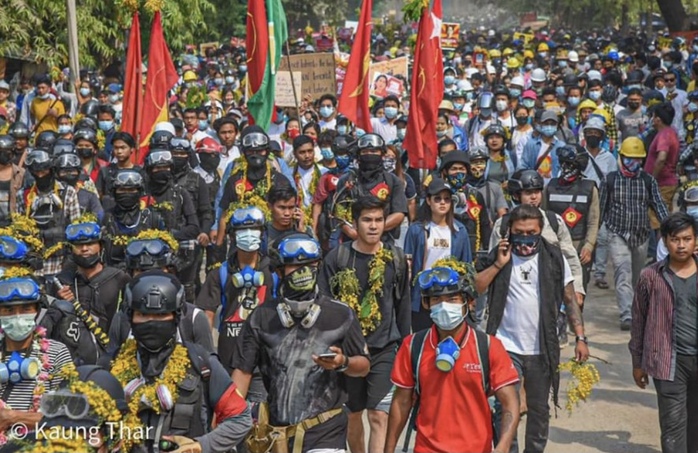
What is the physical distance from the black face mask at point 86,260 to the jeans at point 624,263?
6.09 m

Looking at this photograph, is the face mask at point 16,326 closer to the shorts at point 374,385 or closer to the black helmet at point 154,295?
the black helmet at point 154,295

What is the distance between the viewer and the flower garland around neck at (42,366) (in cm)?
589

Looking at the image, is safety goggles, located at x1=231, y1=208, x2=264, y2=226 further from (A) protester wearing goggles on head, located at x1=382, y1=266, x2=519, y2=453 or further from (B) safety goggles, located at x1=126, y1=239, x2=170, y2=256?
(A) protester wearing goggles on head, located at x1=382, y1=266, x2=519, y2=453

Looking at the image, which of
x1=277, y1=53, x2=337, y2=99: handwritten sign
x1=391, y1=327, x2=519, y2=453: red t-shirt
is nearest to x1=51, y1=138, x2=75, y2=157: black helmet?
x1=391, y1=327, x2=519, y2=453: red t-shirt

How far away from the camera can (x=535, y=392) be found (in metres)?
7.65

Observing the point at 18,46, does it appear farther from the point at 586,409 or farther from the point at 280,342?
the point at 280,342

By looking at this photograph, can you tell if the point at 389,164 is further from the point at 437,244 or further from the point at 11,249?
the point at 11,249

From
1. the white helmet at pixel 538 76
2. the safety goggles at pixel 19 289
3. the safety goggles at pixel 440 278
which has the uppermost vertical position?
the white helmet at pixel 538 76

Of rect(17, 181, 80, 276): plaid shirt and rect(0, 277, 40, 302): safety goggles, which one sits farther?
rect(17, 181, 80, 276): plaid shirt

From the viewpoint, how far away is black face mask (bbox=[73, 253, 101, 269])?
25.9 ft

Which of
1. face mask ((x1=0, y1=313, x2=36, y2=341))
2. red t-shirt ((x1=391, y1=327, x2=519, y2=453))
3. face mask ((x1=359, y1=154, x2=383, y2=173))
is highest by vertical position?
face mask ((x1=359, y1=154, x2=383, y2=173))

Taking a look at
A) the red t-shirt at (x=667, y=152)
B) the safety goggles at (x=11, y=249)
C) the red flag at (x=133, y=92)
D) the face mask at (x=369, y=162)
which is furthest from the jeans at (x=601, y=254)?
the safety goggles at (x=11, y=249)

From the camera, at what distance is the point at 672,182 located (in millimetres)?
14047

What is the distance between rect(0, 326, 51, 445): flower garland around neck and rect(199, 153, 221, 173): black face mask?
7194mm
